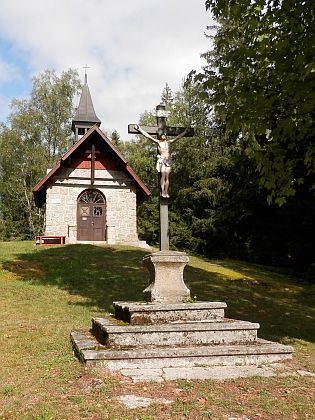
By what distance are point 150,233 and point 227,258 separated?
769cm

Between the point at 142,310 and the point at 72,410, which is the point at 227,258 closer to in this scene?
the point at 142,310

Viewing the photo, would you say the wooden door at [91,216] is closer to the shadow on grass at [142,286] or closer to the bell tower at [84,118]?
the shadow on grass at [142,286]

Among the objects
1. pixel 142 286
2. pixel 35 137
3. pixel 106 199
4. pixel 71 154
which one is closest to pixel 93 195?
pixel 106 199

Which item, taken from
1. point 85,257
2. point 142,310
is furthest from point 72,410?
point 85,257

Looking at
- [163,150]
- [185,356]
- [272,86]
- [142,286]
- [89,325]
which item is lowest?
[89,325]

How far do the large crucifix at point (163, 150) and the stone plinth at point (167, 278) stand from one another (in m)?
0.44

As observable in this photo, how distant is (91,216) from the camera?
22.3 meters

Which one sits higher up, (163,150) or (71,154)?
(71,154)

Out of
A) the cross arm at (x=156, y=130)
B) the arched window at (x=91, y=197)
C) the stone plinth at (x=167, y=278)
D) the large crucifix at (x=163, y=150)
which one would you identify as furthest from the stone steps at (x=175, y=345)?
the arched window at (x=91, y=197)

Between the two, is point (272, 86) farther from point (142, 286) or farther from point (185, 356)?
point (142, 286)

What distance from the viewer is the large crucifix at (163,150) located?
25.6ft

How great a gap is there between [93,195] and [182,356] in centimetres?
1749

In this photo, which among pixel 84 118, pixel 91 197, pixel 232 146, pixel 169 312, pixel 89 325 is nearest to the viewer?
pixel 169 312

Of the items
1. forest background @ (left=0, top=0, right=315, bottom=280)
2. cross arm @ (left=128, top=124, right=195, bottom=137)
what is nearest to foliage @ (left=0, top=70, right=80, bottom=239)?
forest background @ (left=0, top=0, right=315, bottom=280)
